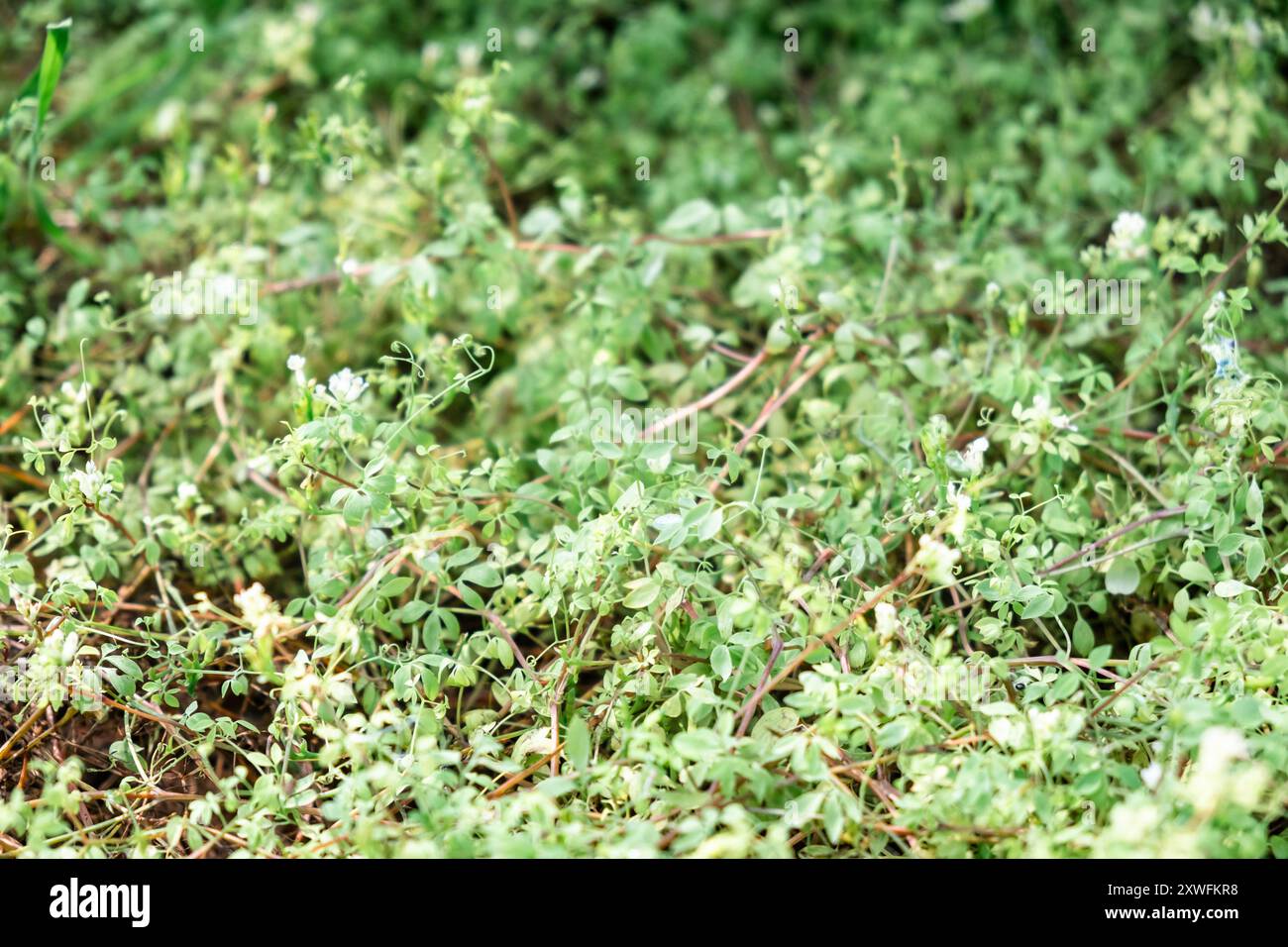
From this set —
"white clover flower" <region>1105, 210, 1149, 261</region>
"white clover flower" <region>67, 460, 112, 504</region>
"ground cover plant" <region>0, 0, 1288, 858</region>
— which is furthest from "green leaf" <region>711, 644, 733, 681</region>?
"white clover flower" <region>1105, 210, 1149, 261</region>

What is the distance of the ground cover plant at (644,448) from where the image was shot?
1.33 m

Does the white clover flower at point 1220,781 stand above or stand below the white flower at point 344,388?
below

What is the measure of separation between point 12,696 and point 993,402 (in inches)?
65.0

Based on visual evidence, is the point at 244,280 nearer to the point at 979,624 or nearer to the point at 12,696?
the point at 12,696

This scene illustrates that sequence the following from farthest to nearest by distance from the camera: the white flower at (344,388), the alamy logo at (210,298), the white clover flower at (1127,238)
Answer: the alamy logo at (210,298) → the white clover flower at (1127,238) → the white flower at (344,388)

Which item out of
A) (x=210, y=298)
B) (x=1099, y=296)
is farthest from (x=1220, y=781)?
(x=210, y=298)

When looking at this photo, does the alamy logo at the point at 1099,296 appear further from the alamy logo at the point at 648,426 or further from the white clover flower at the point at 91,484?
the white clover flower at the point at 91,484

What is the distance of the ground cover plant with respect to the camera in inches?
52.4

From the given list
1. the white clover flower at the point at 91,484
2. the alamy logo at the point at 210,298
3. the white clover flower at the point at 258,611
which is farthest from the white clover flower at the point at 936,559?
the alamy logo at the point at 210,298

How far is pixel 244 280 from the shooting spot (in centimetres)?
204

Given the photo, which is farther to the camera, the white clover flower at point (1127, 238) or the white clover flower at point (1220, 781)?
the white clover flower at point (1127, 238)

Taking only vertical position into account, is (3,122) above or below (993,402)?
above
